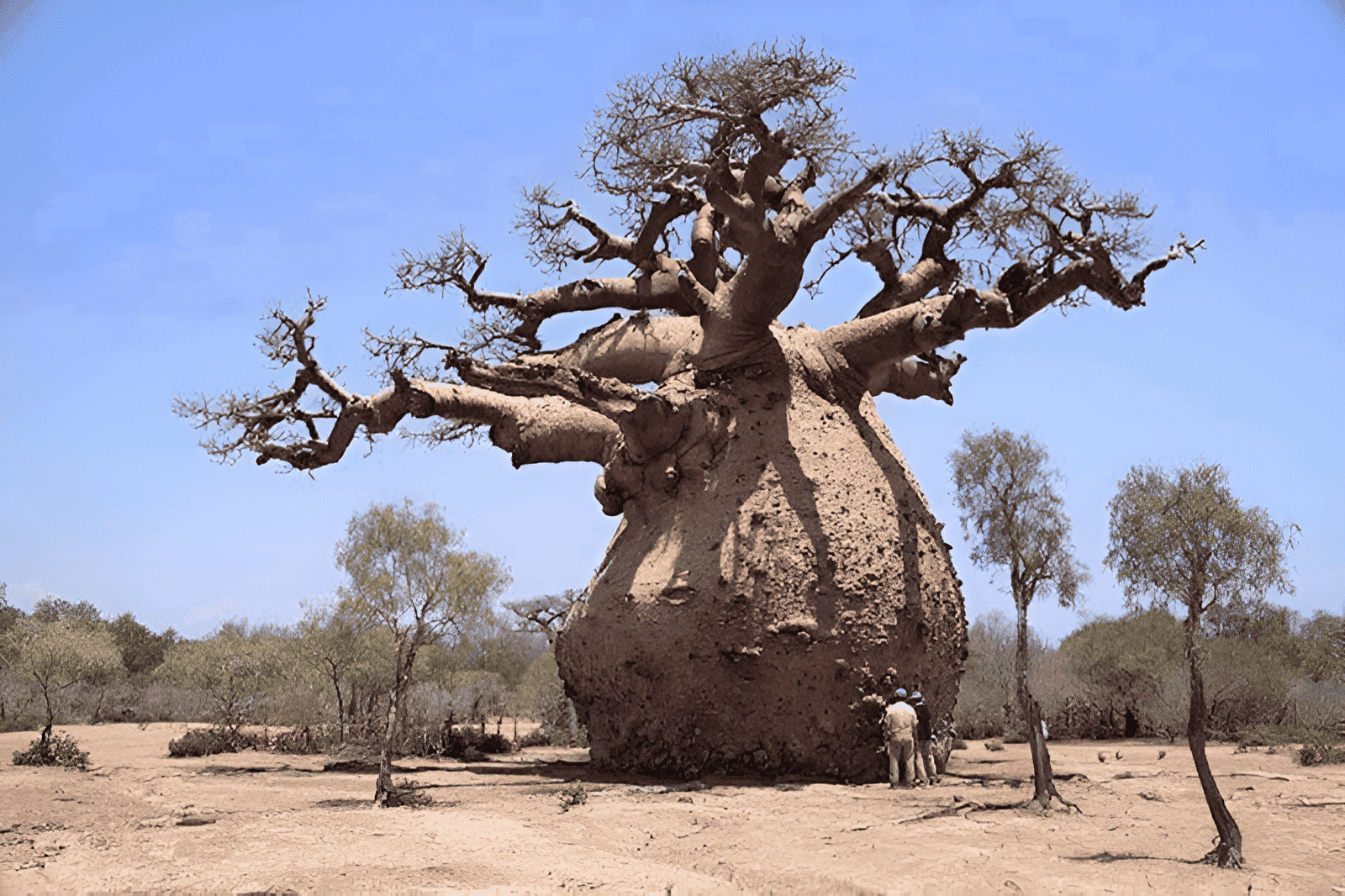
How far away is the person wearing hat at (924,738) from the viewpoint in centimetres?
909

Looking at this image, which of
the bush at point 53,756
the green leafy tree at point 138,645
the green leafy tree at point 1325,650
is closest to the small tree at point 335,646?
the bush at point 53,756

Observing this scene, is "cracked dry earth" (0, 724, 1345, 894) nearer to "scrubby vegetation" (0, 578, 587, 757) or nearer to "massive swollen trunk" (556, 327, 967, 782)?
"massive swollen trunk" (556, 327, 967, 782)

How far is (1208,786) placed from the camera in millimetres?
5457

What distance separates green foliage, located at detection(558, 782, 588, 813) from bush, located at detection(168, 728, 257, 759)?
25.8 ft

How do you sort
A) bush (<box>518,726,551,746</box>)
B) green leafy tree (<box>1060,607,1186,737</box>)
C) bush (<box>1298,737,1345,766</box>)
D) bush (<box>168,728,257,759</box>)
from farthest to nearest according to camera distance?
bush (<box>518,726,551,746</box>)
green leafy tree (<box>1060,607,1186,737</box>)
bush (<box>168,728,257,759</box>)
bush (<box>1298,737,1345,766</box>)

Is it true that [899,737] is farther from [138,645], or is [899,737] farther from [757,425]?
[138,645]

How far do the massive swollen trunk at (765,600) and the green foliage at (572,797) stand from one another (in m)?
1.32

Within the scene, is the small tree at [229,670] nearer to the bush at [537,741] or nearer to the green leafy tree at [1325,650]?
the bush at [537,741]

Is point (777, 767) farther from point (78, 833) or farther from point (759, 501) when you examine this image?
point (78, 833)

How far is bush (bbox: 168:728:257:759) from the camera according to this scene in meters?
13.5

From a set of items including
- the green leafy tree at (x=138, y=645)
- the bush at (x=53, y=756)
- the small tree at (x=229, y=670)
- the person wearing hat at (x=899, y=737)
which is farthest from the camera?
the green leafy tree at (x=138, y=645)

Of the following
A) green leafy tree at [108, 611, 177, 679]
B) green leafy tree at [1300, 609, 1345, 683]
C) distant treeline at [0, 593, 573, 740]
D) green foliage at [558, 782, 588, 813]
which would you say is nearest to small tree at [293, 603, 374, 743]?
distant treeline at [0, 593, 573, 740]

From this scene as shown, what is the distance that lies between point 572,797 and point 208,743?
8.57m

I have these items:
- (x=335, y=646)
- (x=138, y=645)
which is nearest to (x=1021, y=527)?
(x=335, y=646)
